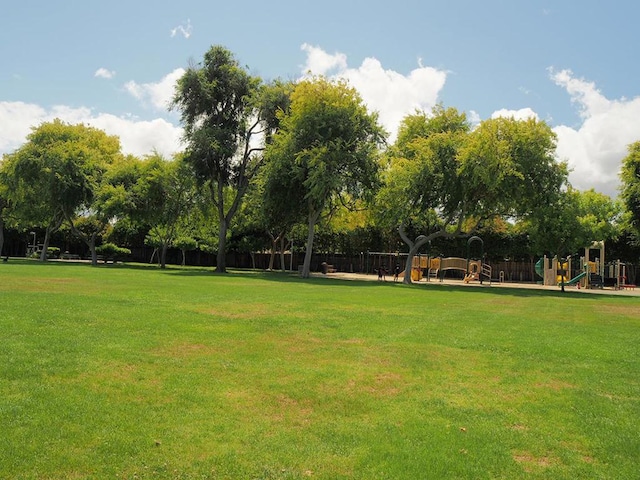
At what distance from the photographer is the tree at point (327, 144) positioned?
1297 inches

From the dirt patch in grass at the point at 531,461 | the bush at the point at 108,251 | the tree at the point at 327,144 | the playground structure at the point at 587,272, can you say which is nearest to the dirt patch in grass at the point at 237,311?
the dirt patch in grass at the point at 531,461

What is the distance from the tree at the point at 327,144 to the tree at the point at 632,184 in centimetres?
1684

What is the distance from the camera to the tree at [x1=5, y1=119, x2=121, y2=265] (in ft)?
144

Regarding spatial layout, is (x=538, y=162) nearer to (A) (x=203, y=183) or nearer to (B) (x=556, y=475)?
(A) (x=203, y=183)

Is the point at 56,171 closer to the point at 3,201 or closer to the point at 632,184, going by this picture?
the point at 3,201

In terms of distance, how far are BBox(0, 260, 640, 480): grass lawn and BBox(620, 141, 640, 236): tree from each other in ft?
89.2

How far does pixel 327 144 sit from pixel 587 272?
20973 mm

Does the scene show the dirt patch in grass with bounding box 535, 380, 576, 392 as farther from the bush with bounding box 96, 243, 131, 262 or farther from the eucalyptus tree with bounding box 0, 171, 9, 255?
the bush with bounding box 96, 243, 131, 262

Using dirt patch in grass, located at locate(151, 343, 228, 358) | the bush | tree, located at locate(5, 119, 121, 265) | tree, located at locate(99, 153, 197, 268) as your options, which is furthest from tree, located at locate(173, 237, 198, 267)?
dirt patch in grass, located at locate(151, 343, 228, 358)

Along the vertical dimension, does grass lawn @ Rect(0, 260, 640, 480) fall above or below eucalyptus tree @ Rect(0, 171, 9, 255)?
below

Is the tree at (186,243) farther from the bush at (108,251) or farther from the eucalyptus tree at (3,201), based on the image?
the eucalyptus tree at (3,201)

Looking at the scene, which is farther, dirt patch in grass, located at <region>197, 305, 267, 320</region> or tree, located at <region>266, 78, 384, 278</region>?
tree, located at <region>266, 78, 384, 278</region>

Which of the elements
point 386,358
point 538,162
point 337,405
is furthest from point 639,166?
point 337,405

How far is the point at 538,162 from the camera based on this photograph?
3023 cm
